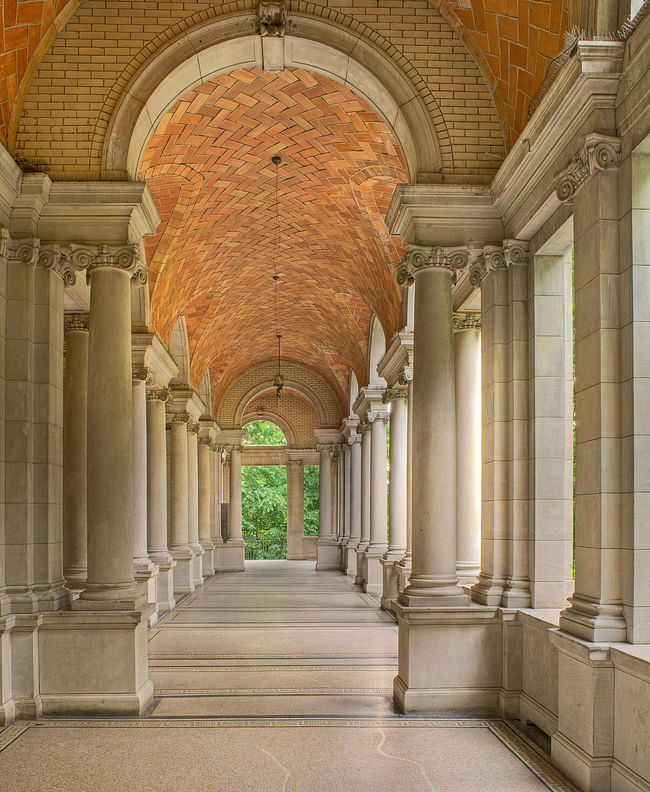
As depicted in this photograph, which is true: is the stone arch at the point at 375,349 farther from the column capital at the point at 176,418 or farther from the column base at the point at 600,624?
the column base at the point at 600,624

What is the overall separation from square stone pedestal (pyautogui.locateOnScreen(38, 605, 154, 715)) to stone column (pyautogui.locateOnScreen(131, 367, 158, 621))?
5.90 m

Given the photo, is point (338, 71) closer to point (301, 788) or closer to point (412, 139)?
point (412, 139)

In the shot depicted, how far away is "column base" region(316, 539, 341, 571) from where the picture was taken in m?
29.2

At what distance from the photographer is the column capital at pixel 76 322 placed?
11.6m

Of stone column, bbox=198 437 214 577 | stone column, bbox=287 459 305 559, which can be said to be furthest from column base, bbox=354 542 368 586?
stone column, bbox=287 459 305 559

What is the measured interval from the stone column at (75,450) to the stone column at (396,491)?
20.6 feet

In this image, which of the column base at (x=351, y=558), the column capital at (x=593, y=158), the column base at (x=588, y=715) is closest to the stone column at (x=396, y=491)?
the column base at (x=351, y=558)

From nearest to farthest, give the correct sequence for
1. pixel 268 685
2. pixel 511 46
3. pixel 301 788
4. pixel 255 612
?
pixel 301 788
pixel 511 46
pixel 268 685
pixel 255 612

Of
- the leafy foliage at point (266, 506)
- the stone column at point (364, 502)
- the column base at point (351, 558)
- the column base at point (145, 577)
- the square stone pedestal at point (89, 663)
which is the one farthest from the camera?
the leafy foliage at point (266, 506)

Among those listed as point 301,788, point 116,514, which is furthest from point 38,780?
point 116,514

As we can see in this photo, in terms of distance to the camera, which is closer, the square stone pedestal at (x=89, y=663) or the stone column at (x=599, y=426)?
the stone column at (x=599, y=426)

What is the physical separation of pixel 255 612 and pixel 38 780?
33.2 ft

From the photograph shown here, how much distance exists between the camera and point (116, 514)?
8.07 meters

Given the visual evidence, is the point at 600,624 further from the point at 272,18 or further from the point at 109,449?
the point at 272,18
